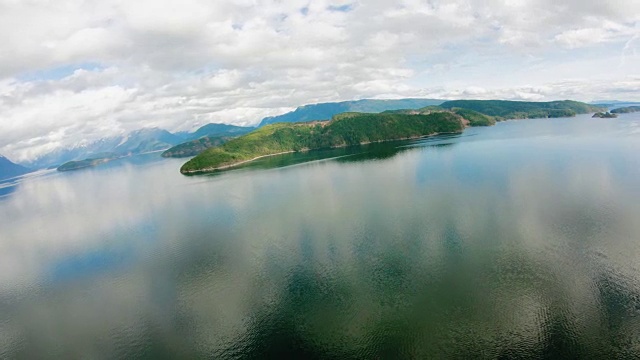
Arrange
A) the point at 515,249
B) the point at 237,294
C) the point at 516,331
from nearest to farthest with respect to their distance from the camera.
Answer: the point at 516,331 < the point at 237,294 < the point at 515,249

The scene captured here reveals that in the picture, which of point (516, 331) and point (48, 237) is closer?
point (516, 331)

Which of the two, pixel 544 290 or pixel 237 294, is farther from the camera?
pixel 237 294

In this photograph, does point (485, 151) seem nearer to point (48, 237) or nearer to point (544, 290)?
point (544, 290)

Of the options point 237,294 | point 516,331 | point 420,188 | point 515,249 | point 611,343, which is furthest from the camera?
point 420,188

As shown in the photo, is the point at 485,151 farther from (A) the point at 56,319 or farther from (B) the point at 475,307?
(A) the point at 56,319

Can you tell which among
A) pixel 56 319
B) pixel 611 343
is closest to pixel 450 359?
pixel 611 343

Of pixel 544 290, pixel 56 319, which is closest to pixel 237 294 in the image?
pixel 56 319
